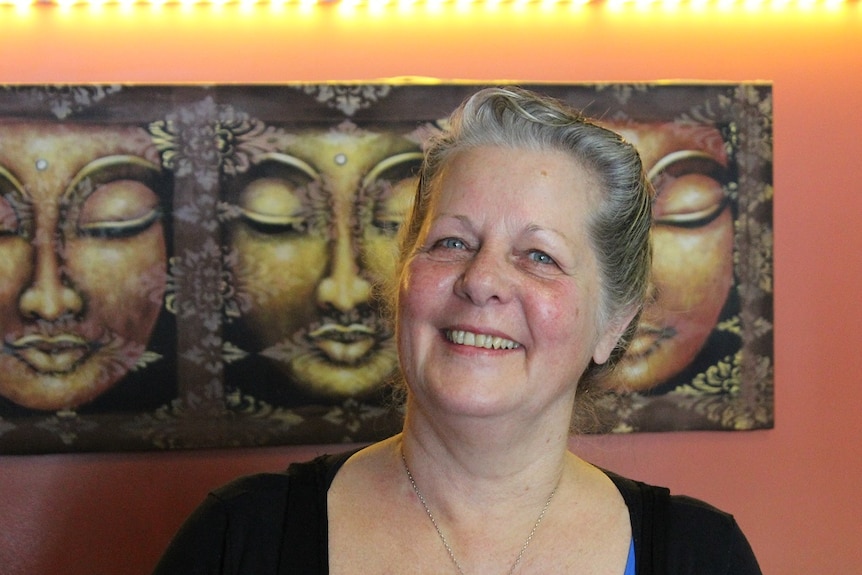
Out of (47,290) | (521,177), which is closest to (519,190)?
(521,177)

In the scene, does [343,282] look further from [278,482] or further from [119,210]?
[278,482]

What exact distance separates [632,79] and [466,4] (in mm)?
534

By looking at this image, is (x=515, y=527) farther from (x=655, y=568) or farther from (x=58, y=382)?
(x=58, y=382)

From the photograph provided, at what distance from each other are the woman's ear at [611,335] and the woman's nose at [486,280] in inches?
9.4

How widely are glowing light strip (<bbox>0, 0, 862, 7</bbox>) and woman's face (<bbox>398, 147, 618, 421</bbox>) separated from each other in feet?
5.35

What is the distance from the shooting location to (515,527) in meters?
1.43

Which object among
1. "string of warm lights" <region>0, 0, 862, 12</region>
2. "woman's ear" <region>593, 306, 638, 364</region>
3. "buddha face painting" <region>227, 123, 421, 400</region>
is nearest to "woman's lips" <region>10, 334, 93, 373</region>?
"buddha face painting" <region>227, 123, 421, 400</region>

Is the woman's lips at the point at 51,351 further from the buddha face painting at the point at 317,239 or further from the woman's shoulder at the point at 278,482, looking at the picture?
the woman's shoulder at the point at 278,482

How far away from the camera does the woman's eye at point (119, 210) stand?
9.02 ft

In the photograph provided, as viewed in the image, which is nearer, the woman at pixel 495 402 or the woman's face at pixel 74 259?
the woman at pixel 495 402

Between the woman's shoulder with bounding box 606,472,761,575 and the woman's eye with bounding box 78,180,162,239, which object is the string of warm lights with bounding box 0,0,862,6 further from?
the woman's shoulder with bounding box 606,472,761,575

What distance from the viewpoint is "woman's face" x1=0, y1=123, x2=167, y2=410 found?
274 cm

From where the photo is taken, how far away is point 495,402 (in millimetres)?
1298

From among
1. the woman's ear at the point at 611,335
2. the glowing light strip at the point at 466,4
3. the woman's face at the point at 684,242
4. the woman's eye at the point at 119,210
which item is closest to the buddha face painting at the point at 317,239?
the woman's eye at the point at 119,210
